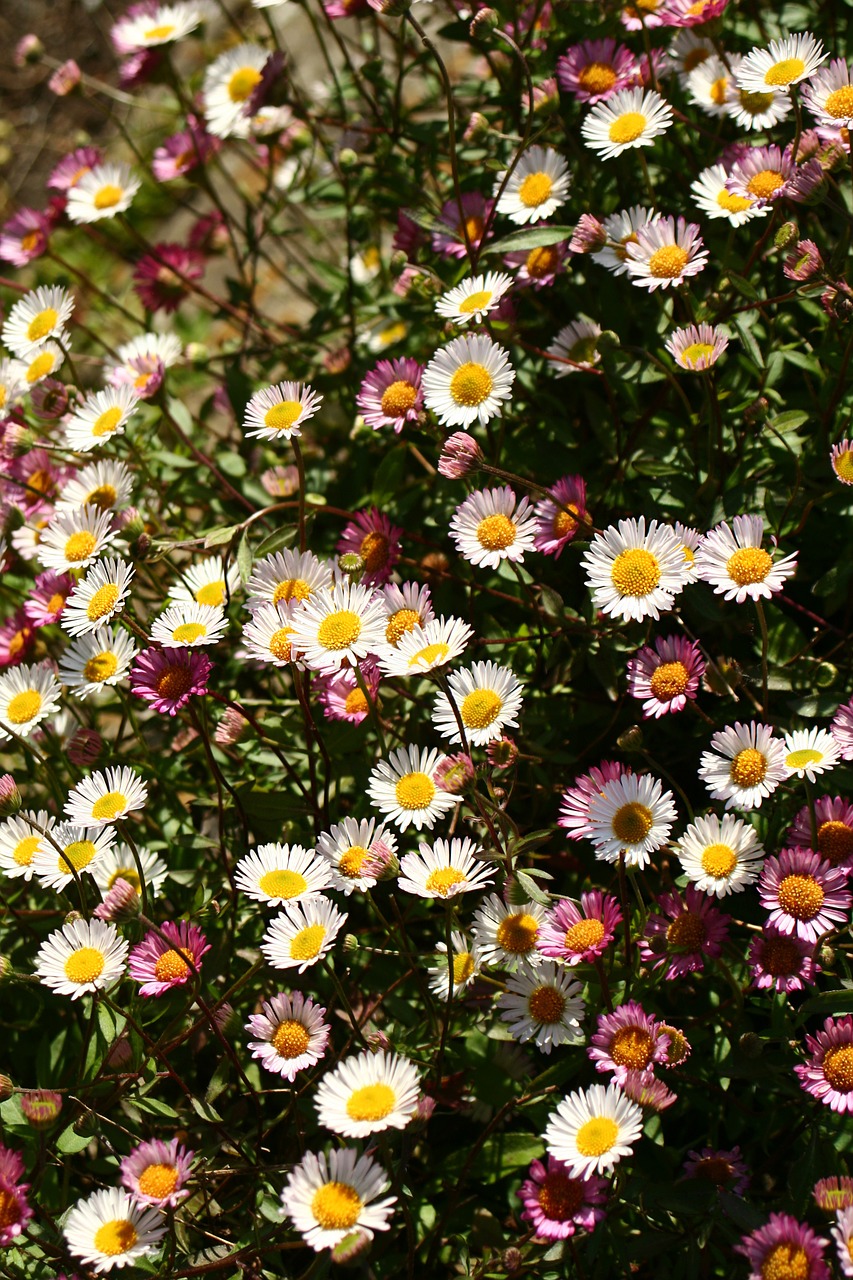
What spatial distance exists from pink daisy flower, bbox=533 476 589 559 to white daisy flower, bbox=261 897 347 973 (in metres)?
0.71

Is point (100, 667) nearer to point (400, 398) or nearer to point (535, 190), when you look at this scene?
point (400, 398)

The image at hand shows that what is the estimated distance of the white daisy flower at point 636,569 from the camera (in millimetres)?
1938

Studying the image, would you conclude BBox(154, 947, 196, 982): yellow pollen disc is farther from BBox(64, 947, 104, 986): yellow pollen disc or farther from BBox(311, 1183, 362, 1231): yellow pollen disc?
BBox(311, 1183, 362, 1231): yellow pollen disc

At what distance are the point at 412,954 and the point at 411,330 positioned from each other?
1.47 meters

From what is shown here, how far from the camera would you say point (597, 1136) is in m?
1.64

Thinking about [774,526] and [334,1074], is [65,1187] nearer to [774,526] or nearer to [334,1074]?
[334,1074]

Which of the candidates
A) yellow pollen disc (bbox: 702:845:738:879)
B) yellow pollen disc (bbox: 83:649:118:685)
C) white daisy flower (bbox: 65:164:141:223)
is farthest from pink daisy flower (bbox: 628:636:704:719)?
white daisy flower (bbox: 65:164:141:223)

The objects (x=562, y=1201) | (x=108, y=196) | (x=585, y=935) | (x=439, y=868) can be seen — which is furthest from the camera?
(x=108, y=196)

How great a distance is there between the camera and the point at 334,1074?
1.70 meters

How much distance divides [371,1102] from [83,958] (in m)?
0.54

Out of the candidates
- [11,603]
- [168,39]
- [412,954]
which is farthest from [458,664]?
[168,39]

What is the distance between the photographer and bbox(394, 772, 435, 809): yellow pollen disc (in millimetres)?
1944

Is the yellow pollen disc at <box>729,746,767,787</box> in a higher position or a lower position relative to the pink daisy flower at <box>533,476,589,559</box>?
lower

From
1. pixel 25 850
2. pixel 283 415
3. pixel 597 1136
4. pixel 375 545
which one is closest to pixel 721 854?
pixel 597 1136
